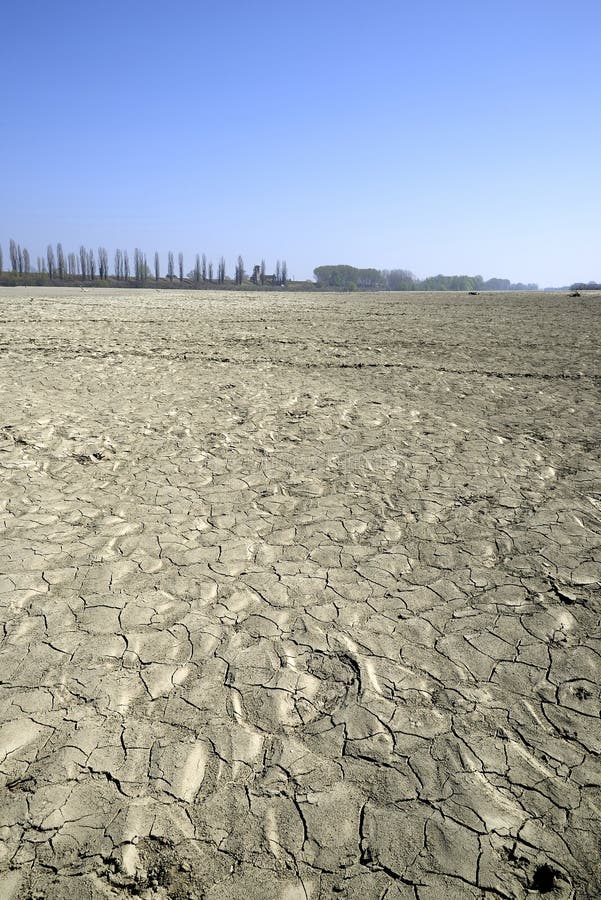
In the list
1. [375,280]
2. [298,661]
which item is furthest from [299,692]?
[375,280]

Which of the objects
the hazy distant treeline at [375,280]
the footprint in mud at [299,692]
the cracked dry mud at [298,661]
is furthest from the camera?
the hazy distant treeline at [375,280]

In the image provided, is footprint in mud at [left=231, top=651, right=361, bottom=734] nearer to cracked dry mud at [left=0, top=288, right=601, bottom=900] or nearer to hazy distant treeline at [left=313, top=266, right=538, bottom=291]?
cracked dry mud at [left=0, top=288, right=601, bottom=900]

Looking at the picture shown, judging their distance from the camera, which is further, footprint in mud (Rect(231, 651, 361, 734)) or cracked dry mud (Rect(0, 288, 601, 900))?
footprint in mud (Rect(231, 651, 361, 734))

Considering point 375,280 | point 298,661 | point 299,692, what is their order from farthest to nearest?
point 375,280 < point 298,661 < point 299,692

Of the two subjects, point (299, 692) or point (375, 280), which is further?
point (375, 280)

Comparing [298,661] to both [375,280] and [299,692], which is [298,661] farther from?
[375,280]

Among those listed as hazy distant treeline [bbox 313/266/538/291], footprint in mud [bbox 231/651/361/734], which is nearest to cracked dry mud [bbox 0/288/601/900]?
footprint in mud [bbox 231/651/361/734]

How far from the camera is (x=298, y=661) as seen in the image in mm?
2248

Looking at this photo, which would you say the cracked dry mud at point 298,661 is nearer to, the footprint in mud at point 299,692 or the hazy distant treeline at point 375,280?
the footprint in mud at point 299,692

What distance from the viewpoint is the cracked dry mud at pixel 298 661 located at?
1.50 metres

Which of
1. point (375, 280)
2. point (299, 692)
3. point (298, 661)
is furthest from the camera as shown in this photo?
point (375, 280)

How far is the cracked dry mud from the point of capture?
4.91ft

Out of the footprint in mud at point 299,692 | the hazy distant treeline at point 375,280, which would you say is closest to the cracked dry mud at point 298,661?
the footprint in mud at point 299,692

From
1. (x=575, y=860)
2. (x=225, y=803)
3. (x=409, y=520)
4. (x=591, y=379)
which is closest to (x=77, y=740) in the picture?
(x=225, y=803)
